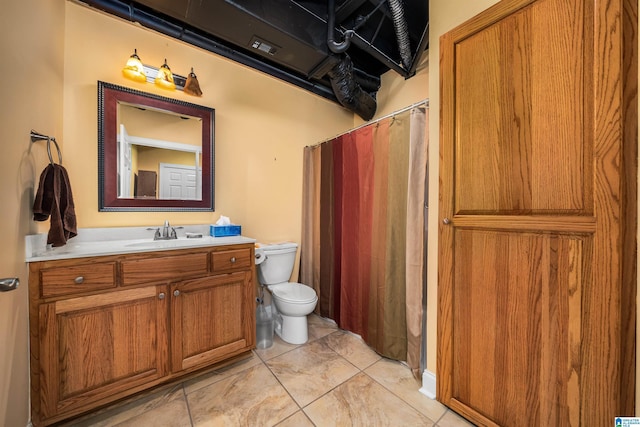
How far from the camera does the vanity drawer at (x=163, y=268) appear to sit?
124cm

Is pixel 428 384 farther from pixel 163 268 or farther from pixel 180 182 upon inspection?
pixel 180 182

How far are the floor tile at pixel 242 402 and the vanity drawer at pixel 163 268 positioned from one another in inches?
27.7

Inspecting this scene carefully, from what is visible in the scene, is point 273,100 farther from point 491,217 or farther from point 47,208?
point 491,217

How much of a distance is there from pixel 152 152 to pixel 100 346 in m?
1.27

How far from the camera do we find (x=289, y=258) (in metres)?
2.14

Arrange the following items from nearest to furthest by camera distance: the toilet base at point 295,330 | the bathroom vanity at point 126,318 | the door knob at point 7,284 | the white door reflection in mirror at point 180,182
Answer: the door knob at point 7,284, the bathroom vanity at point 126,318, the white door reflection in mirror at point 180,182, the toilet base at point 295,330

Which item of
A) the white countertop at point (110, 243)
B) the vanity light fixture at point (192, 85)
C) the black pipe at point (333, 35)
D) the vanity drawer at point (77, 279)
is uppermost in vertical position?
the black pipe at point (333, 35)

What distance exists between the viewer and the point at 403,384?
1450 mm

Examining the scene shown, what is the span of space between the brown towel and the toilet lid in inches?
51.7

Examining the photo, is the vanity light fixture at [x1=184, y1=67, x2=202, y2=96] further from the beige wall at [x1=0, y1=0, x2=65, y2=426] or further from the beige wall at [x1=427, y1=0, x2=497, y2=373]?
the beige wall at [x1=427, y1=0, x2=497, y2=373]

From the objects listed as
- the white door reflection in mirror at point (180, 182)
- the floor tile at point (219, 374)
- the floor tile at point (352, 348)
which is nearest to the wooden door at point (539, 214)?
the floor tile at point (352, 348)

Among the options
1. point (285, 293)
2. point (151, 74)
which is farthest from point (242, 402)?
point (151, 74)

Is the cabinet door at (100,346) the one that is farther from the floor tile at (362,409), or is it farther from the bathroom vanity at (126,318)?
the floor tile at (362,409)

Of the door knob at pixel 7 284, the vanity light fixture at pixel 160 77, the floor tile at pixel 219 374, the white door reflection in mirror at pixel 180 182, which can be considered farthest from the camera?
the white door reflection in mirror at pixel 180 182
